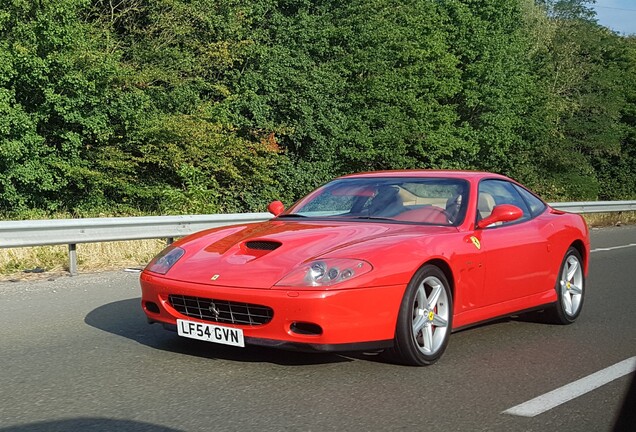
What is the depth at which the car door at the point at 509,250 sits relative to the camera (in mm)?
6168

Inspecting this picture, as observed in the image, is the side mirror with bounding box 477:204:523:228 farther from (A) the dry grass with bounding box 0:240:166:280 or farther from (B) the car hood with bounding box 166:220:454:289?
(A) the dry grass with bounding box 0:240:166:280

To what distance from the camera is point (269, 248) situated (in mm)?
5469

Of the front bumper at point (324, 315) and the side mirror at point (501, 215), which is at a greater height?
the side mirror at point (501, 215)

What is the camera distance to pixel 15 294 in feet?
28.0

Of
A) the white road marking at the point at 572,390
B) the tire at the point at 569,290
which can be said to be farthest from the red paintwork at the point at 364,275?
the white road marking at the point at 572,390

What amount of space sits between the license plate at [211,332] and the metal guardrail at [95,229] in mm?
5039

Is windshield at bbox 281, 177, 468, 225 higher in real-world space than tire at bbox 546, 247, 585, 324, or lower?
higher

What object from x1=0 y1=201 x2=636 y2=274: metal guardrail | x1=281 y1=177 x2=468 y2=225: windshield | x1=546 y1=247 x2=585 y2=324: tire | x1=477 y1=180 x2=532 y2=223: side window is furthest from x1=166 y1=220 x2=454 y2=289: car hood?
x1=0 y1=201 x2=636 y2=274: metal guardrail

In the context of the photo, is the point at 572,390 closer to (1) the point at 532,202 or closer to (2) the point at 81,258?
(1) the point at 532,202

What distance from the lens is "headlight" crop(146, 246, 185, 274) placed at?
5598 millimetres

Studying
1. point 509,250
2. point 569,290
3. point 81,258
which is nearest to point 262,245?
point 509,250

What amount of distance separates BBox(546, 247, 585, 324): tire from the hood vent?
2.87 metres

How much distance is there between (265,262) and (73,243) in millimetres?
5566

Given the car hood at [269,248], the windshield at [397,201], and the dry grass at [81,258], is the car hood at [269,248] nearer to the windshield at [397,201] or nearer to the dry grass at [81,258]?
the windshield at [397,201]
